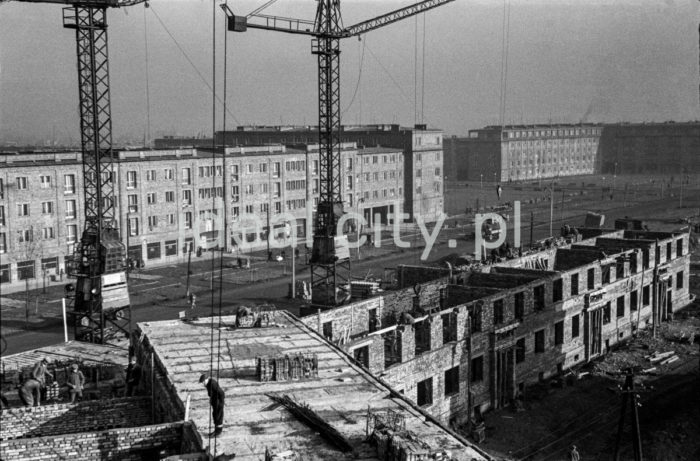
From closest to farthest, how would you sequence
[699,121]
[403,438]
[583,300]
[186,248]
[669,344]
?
[403,438] < [583,300] < [669,344] < [186,248] < [699,121]

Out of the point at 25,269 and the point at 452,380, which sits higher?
the point at 25,269

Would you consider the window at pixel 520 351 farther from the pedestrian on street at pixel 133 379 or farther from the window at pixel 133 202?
the window at pixel 133 202

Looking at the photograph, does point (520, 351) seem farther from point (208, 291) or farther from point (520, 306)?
point (208, 291)

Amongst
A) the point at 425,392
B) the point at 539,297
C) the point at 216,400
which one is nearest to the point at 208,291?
the point at 539,297

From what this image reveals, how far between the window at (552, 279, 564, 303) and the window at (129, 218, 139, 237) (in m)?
30.0

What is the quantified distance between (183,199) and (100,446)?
136 ft

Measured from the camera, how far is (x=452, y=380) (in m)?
24.1

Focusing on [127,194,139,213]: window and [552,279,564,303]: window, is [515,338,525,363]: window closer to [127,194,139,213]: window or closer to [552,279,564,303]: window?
[552,279,564,303]: window

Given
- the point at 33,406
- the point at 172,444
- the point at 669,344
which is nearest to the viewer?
the point at 172,444

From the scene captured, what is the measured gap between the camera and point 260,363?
1716 cm

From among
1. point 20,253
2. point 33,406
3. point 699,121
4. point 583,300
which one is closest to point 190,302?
point 20,253

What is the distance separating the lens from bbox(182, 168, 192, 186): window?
54.2m

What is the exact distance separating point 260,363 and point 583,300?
56.4 feet

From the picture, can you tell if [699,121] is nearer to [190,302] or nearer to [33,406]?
[190,302]
